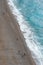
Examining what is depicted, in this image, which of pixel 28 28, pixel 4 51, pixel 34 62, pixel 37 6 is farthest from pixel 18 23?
pixel 37 6

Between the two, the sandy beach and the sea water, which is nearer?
the sandy beach

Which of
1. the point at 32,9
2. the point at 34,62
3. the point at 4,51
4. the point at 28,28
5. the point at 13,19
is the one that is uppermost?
the point at 32,9

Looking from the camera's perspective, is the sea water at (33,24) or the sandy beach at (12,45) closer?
the sandy beach at (12,45)

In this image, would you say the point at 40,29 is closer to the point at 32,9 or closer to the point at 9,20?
the point at 9,20

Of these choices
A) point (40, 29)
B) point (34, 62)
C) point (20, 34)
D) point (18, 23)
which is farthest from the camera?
point (40, 29)
